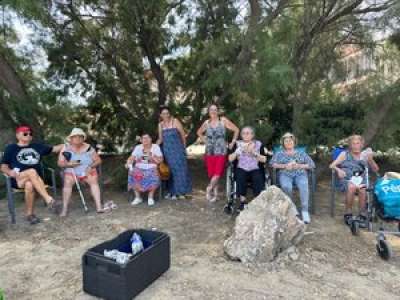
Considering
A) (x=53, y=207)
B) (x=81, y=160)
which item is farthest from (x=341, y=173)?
(x=53, y=207)

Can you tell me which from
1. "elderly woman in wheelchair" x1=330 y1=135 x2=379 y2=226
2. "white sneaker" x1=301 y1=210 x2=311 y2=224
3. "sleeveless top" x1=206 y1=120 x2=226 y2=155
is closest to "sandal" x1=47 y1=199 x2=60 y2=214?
"sleeveless top" x1=206 y1=120 x2=226 y2=155

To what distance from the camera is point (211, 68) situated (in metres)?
4.46

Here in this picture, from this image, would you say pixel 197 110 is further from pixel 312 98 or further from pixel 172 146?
pixel 312 98

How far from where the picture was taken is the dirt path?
7.65 ft

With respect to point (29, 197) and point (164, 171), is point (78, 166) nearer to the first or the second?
point (29, 197)

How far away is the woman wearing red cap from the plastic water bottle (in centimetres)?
163

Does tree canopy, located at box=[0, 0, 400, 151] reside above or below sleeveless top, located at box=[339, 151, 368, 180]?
above

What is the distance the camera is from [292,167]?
3723 millimetres

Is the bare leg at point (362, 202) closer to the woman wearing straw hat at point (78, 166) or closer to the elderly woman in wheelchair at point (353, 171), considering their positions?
the elderly woman in wheelchair at point (353, 171)

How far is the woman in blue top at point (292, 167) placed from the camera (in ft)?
12.1

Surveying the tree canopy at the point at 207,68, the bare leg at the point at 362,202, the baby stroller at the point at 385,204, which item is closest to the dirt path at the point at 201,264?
the baby stroller at the point at 385,204

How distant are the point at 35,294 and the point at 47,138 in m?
2.67

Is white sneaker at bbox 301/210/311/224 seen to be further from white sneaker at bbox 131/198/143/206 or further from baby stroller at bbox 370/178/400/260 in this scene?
white sneaker at bbox 131/198/143/206

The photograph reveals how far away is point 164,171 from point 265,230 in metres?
1.95
